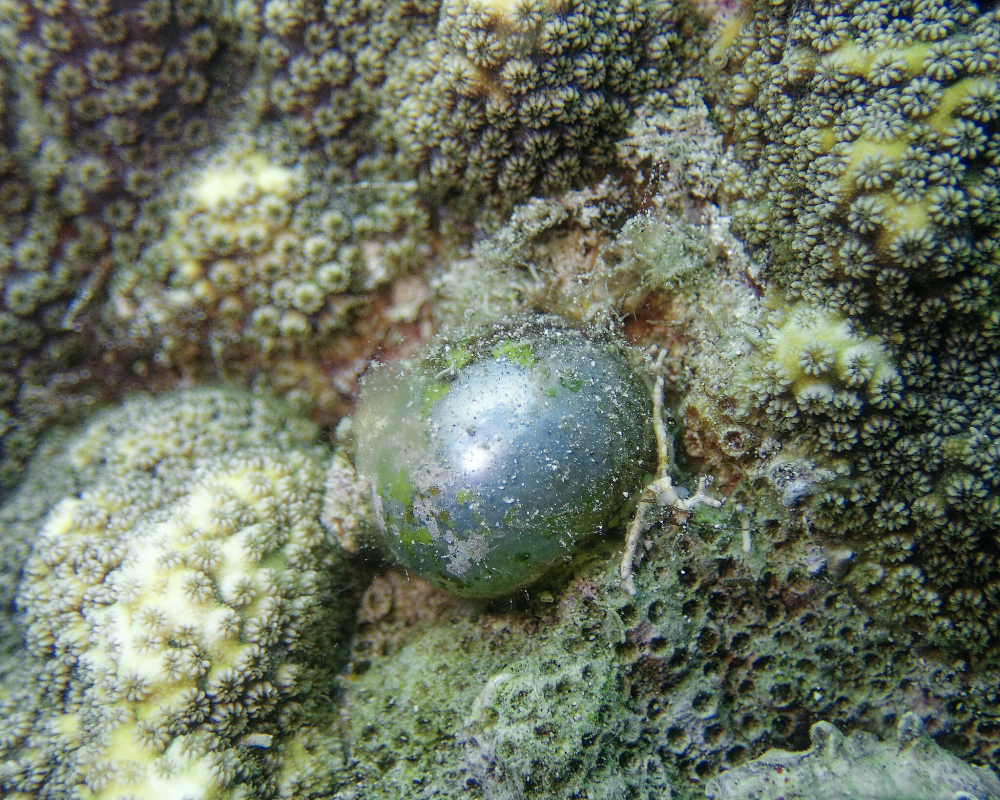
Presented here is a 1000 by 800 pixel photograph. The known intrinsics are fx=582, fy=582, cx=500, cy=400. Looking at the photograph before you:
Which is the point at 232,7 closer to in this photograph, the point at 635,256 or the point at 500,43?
the point at 500,43

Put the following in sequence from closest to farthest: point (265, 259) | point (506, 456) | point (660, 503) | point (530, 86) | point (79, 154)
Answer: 1. point (506, 456)
2. point (660, 503)
3. point (530, 86)
4. point (265, 259)
5. point (79, 154)

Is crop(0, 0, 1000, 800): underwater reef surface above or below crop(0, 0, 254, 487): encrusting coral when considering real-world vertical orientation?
below

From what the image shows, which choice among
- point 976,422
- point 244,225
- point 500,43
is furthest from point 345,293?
point 976,422

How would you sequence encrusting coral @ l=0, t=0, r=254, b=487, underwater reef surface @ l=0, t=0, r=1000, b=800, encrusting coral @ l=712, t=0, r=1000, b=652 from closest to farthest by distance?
encrusting coral @ l=712, t=0, r=1000, b=652 < underwater reef surface @ l=0, t=0, r=1000, b=800 < encrusting coral @ l=0, t=0, r=254, b=487

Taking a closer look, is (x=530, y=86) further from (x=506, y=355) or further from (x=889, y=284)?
(x=889, y=284)

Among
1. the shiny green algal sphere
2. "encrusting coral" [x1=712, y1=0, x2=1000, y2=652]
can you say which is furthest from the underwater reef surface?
the shiny green algal sphere

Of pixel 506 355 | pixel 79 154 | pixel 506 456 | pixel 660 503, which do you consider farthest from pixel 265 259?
pixel 660 503

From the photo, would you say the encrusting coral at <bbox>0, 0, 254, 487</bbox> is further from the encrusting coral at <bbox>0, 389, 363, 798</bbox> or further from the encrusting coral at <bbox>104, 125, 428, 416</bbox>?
the encrusting coral at <bbox>0, 389, 363, 798</bbox>

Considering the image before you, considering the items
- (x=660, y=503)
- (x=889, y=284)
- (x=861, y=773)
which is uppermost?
(x=889, y=284)
